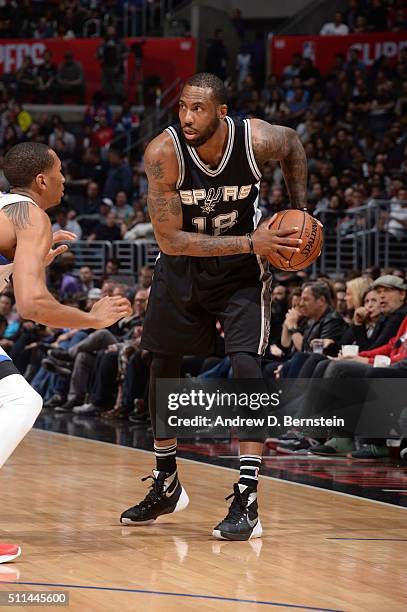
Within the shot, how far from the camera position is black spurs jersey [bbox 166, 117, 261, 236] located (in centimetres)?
517

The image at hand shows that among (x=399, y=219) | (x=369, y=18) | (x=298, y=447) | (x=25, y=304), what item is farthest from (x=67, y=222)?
(x=25, y=304)

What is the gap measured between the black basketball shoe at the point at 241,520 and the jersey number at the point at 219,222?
3.90ft

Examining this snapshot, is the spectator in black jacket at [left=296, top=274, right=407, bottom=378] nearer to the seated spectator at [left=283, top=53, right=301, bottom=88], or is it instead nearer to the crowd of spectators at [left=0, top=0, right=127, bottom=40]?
the seated spectator at [left=283, top=53, right=301, bottom=88]

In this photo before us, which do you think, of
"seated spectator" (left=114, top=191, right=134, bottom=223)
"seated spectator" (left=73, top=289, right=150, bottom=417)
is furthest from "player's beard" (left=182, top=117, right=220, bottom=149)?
"seated spectator" (left=114, top=191, right=134, bottom=223)

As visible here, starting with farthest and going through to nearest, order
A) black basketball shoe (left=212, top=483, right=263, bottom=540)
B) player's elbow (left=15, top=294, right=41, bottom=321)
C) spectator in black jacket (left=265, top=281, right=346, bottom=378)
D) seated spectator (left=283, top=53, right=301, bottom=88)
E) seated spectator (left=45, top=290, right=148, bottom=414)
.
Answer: seated spectator (left=283, top=53, right=301, bottom=88)
seated spectator (left=45, top=290, right=148, bottom=414)
spectator in black jacket (left=265, top=281, right=346, bottom=378)
black basketball shoe (left=212, top=483, right=263, bottom=540)
player's elbow (left=15, top=294, right=41, bottom=321)

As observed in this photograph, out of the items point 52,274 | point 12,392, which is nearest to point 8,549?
point 12,392

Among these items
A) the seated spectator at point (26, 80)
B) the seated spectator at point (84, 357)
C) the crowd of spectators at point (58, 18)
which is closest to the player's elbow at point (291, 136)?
the seated spectator at point (84, 357)

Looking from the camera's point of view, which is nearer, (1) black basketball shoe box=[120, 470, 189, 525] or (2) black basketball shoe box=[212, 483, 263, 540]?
(2) black basketball shoe box=[212, 483, 263, 540]

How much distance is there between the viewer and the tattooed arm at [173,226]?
502 cm

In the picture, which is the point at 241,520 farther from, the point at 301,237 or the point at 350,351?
the point at 350,351

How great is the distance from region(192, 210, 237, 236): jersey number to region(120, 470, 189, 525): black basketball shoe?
1.20 m

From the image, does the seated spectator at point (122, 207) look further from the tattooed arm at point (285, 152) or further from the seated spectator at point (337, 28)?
the tattooed arm at point (285, 152)

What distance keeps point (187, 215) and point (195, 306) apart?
433 millimetres

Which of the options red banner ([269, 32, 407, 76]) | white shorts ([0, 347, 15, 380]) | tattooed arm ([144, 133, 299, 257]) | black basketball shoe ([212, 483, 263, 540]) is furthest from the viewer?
red banner ([269, 32, 407, 76])
